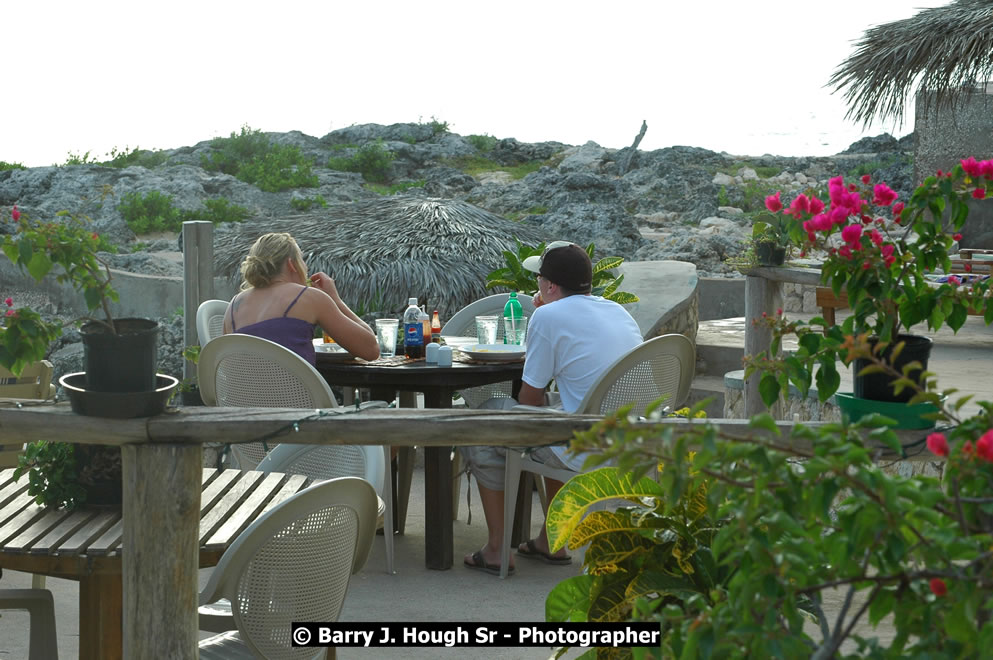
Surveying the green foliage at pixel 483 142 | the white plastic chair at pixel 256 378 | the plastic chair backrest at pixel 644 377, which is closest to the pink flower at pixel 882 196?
the plastic chair backrest at pixel 644 377

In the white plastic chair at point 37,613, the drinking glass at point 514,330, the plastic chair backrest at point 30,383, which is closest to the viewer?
the white plastic chair at point 37,613

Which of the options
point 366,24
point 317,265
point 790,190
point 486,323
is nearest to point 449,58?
point 366,24

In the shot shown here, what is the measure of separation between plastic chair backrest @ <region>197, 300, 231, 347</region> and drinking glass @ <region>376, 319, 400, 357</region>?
2.43ft

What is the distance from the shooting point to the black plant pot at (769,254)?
19.6 feet

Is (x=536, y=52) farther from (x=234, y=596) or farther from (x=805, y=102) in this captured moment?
(x=234, y=596)

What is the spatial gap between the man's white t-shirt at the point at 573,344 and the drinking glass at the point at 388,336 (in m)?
0.93

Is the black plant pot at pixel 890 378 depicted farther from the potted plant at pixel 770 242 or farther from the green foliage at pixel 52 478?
the potted plant at pixel 770 242

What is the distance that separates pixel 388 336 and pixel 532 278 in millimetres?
1265

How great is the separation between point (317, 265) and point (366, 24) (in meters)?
13.1

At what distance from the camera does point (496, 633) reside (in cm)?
215

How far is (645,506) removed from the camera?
2479mm

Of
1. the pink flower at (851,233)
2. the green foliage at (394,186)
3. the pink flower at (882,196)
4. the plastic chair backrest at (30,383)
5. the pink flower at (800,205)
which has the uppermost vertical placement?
the green foliage at (394,186)

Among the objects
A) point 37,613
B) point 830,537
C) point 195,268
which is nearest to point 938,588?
point 830,537

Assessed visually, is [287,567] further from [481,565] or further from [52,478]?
[481,565]
